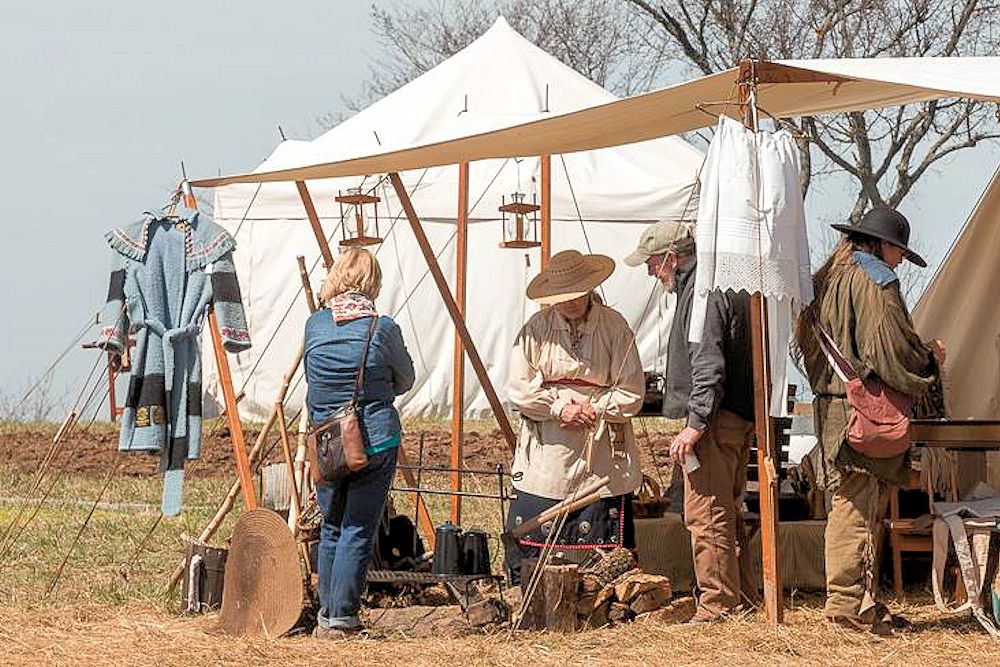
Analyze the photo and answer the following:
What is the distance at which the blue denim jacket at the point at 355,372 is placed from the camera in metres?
5.75

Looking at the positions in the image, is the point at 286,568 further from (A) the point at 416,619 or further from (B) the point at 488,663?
(B) the point at 488,663

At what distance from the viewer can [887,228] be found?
564cm

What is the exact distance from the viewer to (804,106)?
7090 millimetres

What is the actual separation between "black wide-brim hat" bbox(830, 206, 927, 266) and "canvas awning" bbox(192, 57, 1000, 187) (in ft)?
1.36

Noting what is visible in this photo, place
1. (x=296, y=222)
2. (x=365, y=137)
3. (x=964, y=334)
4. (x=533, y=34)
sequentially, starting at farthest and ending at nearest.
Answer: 1. (x=533, y=34)
2. (x=296, y=222)
3. (x=365, y=137)
4. (x=964, y=334)

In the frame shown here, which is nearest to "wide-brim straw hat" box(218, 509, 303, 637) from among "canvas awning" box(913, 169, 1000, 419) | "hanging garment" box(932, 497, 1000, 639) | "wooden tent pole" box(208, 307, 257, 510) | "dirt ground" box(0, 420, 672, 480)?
"wooden tent pole" box(208, 307, 257, 510)

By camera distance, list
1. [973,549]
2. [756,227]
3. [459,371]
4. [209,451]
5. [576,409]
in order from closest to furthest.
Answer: [756,227]
[973,549]
[576,409]
[459,371]
[209,451]

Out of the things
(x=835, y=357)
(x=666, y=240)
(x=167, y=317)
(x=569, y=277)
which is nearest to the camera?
(x=835, y=357)

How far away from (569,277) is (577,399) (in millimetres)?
458

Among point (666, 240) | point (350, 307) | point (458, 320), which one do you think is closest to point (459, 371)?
point (458, 320)

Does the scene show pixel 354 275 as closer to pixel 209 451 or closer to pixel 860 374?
pixel 860 374

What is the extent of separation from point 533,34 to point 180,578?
1682 centimetres

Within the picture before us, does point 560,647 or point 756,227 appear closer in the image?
point 756,227

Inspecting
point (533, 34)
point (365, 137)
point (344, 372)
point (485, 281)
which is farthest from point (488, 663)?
point (533, 34)
